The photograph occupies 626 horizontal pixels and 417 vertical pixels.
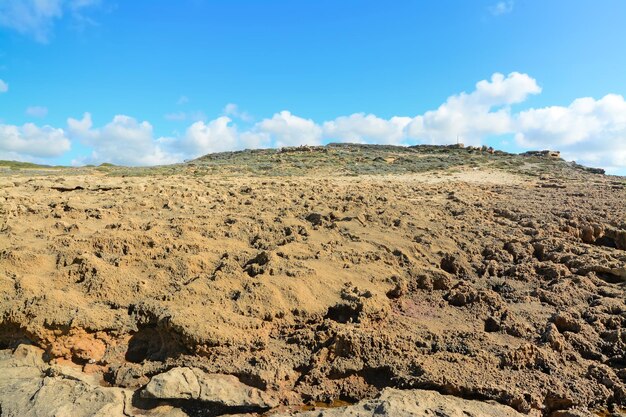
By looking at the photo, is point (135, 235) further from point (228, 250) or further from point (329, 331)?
point (329, 331)

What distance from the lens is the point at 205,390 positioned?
302 cm

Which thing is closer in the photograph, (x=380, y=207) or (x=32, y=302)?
(x=32, y=302)

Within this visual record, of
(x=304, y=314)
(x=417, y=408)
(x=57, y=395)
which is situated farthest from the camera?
(x=304, y=314)

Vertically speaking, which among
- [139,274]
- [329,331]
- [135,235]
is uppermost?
[135,235]

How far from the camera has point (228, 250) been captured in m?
4.72

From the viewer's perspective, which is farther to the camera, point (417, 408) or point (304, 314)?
point (304, 314)

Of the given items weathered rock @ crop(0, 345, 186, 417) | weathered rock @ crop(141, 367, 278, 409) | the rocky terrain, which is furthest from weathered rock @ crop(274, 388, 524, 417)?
weathered rock @ crop(0, 345, 186, 417)

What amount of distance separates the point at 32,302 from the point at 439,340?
3.24 meters

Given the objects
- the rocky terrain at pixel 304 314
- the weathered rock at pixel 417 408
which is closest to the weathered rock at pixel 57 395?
the rocky terrain at pixel 304 314

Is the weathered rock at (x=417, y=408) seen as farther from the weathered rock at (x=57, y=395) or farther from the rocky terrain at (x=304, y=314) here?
the weathered rock at (x=57, y=395)

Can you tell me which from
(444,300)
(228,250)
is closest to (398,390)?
(444,300)

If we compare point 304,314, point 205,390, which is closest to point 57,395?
point 205,390

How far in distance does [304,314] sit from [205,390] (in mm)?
1054

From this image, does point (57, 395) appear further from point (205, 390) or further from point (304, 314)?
point (304, 314)
